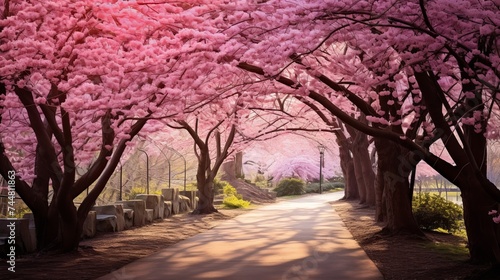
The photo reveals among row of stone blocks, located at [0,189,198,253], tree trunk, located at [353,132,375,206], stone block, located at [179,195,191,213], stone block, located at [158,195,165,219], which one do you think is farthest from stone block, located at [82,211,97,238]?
tree trunk, located at [353,132,375,206]

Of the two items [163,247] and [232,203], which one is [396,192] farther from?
Result: [232,203]

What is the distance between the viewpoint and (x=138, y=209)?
20703 millimetres

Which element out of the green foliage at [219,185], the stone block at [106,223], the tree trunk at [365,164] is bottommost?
the stone block at [106,223]

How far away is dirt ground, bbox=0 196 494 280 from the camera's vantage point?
10242 mm

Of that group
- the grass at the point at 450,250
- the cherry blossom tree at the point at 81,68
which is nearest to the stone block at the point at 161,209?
the cherry blossom tree at the point at 81,68

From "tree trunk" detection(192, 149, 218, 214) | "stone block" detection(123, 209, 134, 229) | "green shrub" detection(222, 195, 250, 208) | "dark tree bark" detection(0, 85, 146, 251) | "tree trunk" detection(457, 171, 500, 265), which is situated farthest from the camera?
"green shrub" detection(222, 195, 250, 208)

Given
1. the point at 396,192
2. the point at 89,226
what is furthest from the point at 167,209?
the point at 396,192

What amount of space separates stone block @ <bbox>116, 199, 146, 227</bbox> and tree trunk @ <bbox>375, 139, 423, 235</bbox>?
25.1ft

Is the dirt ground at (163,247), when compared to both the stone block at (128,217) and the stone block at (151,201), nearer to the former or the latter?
the stone block at (128,217)

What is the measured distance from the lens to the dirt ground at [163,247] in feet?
33.6

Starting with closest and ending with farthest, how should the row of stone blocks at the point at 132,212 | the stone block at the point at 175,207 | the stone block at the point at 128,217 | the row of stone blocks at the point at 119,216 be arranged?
the row of stone blocks at the point at 119,216
the row of stone blocks at the point at 132,212
the stone block at the point at 128,217
the stone block at the point at 175,207

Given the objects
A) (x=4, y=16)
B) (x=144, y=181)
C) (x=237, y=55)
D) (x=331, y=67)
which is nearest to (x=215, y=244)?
(x=237, y=55)

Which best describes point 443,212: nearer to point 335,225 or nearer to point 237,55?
point 335,225

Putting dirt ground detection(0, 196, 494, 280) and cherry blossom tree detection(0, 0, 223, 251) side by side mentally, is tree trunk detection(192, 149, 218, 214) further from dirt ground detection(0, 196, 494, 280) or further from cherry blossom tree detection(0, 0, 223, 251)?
cherry blossom tree detection(0, 0, 223, 251)
